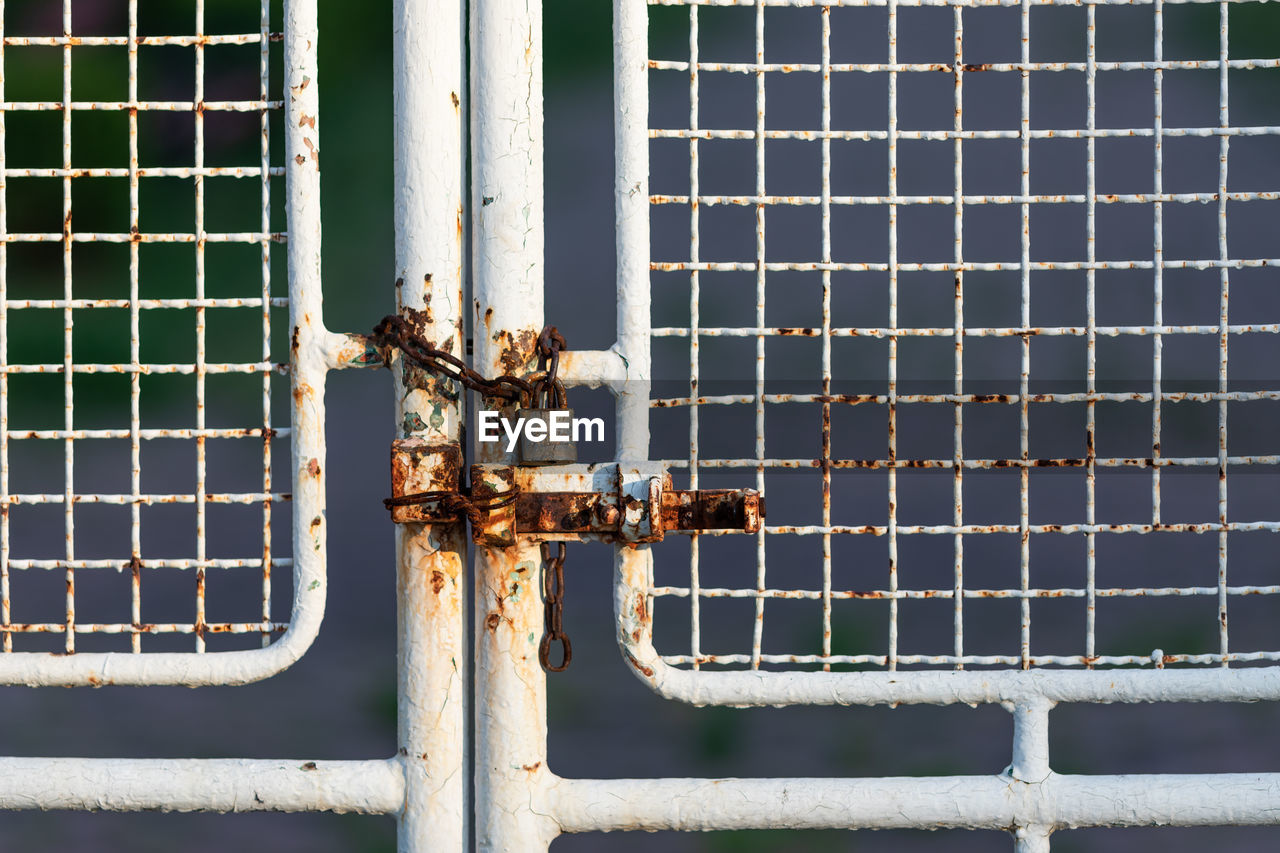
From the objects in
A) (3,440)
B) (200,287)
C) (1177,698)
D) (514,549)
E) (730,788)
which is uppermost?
(200,287)

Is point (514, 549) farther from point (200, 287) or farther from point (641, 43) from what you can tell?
point (641, 43)

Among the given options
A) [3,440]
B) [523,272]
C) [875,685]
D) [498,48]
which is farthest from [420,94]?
[875,685]

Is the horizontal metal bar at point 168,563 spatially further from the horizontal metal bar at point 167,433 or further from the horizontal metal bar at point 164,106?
the horizontal metal bar at point 164,106

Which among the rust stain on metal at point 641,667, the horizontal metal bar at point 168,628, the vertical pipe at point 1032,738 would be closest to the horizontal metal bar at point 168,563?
the horizontal metal bar at point 168,628

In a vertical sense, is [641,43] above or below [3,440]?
above

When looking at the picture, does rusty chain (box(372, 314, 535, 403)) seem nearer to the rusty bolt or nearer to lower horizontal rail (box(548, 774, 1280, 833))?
the rusty bolt

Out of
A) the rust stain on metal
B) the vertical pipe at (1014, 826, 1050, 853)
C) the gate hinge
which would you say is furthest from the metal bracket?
the vertical pipe at (1014, 826, 1050, 853)
